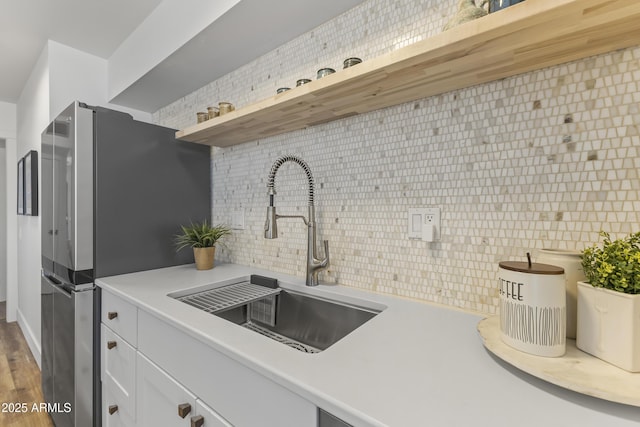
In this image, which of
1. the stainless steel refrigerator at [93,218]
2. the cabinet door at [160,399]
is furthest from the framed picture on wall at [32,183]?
the cabinet door at [160,399]

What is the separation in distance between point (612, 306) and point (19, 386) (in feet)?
10.8

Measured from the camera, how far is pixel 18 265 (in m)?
3.32

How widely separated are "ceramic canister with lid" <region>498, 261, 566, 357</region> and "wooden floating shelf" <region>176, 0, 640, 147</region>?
528 millimetres

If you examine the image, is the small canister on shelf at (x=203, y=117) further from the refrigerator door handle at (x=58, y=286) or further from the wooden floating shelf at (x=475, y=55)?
the refrigerator door handle at (x=58, y=286)

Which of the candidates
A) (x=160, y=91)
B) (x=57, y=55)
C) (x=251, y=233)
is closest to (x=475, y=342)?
(x=251, y=233)

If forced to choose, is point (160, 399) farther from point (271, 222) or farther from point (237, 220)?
point (237, 220)

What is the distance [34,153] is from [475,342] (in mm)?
3404

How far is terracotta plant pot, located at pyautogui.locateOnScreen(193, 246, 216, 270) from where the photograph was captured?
5.16ft

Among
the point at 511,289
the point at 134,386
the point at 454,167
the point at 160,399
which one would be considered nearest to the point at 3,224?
the point at 134,386

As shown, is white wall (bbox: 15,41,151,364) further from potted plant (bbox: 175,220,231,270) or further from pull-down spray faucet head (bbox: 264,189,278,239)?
pull-down spray faucet head (bbox: 264,189,278,239)

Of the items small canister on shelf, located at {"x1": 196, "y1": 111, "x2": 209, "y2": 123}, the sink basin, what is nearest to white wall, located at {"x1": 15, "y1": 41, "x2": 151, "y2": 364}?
small canister on shelf, located at {"x1": 196, "y1": 111, "x2": 209, "y2": 123}

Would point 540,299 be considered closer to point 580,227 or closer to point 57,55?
point 580,227

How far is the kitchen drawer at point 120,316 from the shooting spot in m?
1.11

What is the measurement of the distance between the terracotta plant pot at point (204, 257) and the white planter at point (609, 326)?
4.96ft
